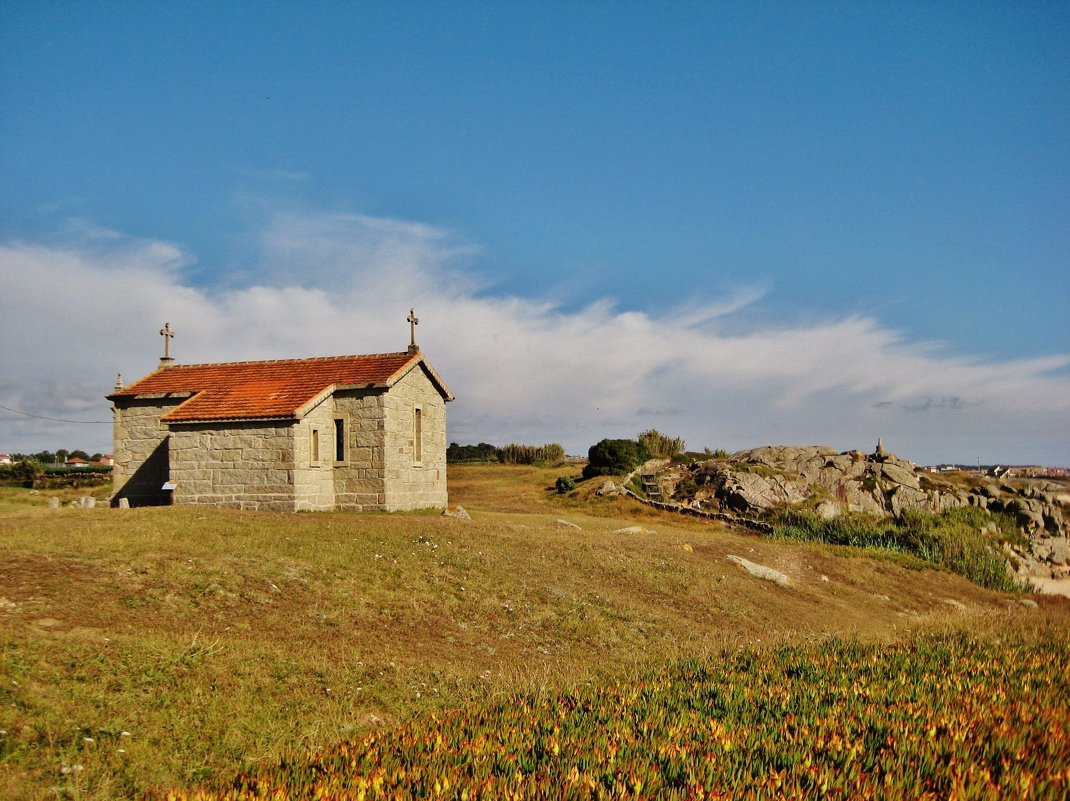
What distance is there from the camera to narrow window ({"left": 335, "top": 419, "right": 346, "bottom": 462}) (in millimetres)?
25031

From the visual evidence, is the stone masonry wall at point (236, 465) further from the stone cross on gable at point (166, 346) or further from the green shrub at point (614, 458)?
the green shrub at point (614, 458)

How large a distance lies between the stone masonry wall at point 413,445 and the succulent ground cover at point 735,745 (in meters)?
19.0

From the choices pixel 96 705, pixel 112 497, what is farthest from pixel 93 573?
pixel 112 497

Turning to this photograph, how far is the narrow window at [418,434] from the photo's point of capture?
26.9m

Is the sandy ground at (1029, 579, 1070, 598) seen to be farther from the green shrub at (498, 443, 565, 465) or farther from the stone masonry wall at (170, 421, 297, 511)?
the green shrub at (498, 443, 565, 465)

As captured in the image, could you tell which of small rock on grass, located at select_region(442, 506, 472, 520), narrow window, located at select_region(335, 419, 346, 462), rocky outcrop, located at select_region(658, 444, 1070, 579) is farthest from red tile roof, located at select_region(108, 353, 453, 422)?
rocky outcrop, located at select_region(658, 444, 1070, 579)

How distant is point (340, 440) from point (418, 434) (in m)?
3.17

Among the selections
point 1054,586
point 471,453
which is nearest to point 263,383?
point 1054,586

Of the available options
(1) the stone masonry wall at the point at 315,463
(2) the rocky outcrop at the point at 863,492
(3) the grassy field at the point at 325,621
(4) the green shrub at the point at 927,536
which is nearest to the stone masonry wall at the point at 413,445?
(1) the stone masonry wall at the point at 315,463

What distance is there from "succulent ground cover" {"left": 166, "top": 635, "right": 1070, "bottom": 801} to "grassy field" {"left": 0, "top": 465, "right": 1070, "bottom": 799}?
3.45ft

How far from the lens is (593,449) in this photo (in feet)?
153

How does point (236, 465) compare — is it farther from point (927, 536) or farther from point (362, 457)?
point (927, 536)

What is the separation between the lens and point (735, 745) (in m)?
4.88

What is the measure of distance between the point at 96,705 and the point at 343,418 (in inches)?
706
